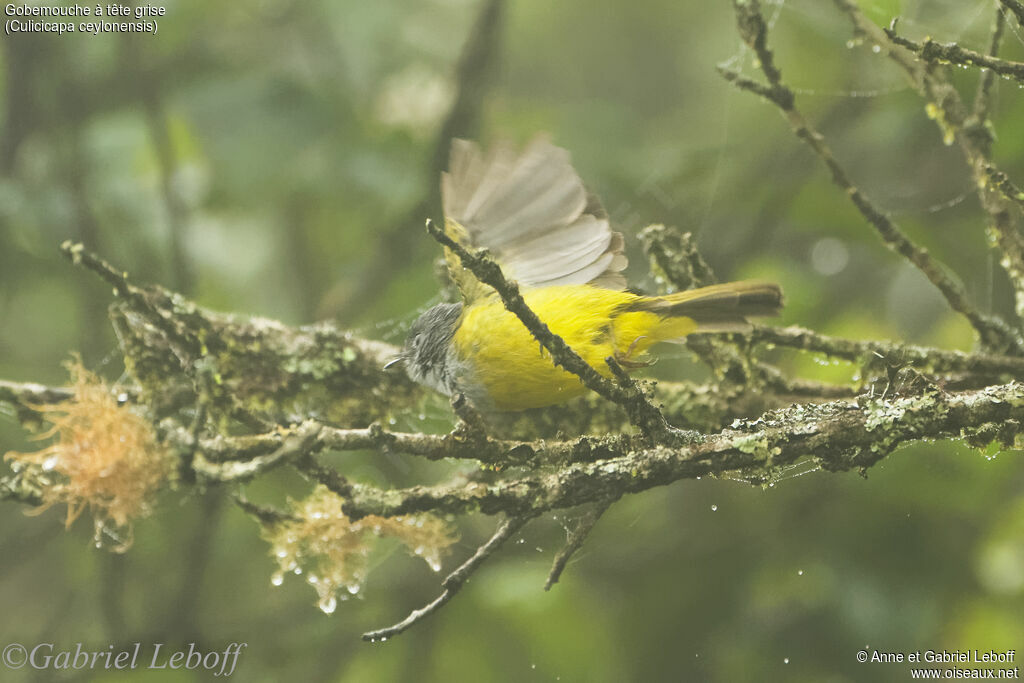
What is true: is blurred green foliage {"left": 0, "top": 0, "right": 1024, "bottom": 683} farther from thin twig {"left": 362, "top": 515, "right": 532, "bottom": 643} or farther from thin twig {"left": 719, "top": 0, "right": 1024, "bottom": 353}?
thin twig {"left": 362, "top": 515, "right": 532, "bottom": 643}

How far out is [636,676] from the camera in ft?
10.6

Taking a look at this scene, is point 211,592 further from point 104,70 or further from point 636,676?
point 104,70

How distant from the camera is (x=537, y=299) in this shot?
2.59 m

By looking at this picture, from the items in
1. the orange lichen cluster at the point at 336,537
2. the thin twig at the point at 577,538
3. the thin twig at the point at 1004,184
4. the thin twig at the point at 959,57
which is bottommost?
the orange lichen cluster at the point at 336,537

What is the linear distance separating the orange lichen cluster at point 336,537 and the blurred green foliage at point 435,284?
0.82 m

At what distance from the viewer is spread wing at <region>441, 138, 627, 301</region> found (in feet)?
7.04

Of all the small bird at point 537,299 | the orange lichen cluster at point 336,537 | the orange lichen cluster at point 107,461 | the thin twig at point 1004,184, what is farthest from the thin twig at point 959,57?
the orange lichen cluster at point 107,461

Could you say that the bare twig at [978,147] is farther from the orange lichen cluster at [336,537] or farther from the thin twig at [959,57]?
the orange lichen cluster at [336,537]

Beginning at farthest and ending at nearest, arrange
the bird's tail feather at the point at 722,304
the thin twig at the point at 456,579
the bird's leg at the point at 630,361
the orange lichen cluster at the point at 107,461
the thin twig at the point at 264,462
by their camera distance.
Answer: the bird's leg at the point at 630,361
the bird's tail feather at the point at 722,304
the orange lichen cluster at the point at 107,461
the thin twig at the point at 456,579
the thin twig at the point at 264,462

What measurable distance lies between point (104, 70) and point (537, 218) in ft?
10.8

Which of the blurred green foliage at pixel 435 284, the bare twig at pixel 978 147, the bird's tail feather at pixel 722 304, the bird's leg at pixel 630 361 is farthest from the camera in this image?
the blurred green foliage at pixel 435 284

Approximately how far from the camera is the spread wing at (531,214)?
214 cm

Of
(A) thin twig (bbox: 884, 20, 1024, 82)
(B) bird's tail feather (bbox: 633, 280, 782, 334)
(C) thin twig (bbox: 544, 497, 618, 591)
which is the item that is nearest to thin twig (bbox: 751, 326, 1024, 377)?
(B) bird's tail feather (bbox: 633, 280, 782, 334)

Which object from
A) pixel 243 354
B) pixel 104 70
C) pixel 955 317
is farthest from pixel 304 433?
pixel 104 70
